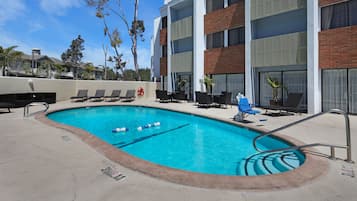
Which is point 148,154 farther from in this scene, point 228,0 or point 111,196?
point 228,0

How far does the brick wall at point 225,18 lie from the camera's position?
53.9ft

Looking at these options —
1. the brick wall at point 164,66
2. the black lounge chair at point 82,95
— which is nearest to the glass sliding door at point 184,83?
the brick wall at point 164,66

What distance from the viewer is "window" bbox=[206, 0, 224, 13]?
1822cm

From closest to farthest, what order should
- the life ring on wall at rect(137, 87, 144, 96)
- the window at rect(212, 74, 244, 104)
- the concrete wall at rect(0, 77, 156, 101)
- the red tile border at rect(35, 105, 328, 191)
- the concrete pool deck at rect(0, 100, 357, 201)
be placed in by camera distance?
1. the concrete pool deck at rect(0, 100, 357, 201)
2. the red tile border at rect(35, 105, 328, 191)
3. the concrete wall at rect(0, 77, 156, 101)
4. the window at rect(212, 74, 244, 104)
5. the life ring on wall at rect(137, 87, 144, 96)

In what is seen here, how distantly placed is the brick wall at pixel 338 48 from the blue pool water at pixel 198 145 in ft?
23.7

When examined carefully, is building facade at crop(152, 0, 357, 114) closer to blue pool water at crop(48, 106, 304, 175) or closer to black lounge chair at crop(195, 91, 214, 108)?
black lounge chair at crop(195, 91, 214, 108)

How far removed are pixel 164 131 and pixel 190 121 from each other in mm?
2433

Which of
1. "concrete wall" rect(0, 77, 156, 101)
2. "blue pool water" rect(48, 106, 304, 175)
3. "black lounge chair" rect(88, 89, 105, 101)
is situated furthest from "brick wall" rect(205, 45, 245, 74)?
"black lounge chair" rect(88, 89, 105, 101)

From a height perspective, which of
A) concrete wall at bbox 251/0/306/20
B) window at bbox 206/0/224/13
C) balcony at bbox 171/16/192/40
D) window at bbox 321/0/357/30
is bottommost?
window at bbox 321/0/357/30

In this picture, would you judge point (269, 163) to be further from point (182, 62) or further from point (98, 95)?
point (98, 95)

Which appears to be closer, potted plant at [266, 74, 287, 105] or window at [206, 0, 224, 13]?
potted plant at [266, 74, 287, 105]

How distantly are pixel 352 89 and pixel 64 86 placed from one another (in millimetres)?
21051

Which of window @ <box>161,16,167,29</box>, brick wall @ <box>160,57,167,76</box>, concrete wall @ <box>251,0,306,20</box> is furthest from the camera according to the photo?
window @ <box>161,16,167,29</box>

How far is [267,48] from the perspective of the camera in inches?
572
